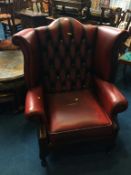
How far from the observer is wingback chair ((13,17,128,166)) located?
1409 millimetres

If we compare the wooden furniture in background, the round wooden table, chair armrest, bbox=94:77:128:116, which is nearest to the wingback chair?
chair armrest, bbox=94:77:128:116

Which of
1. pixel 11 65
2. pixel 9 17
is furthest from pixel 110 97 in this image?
pixel 9 17

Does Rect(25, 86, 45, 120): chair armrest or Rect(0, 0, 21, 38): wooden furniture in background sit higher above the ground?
Rect(0, 0, 21, 38): wooden furniture in background

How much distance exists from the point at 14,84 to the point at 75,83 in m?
0.61

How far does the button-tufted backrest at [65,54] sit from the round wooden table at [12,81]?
35 centimetres

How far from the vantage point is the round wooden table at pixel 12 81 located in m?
1.88

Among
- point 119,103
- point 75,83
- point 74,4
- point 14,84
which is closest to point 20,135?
point 14,84

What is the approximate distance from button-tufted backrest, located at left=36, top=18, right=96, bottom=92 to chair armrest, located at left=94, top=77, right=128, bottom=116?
0.58ft

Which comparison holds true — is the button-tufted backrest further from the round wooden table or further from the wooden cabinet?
the wooden cabinet

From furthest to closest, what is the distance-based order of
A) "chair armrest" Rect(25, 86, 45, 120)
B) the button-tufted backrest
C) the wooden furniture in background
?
the wooden furniture in background
the button-tufted backrest
"chair armrest" Rect(25, 86, 45, 120)

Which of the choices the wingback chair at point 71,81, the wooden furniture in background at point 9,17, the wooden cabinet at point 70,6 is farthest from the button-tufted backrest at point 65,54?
the wooden furniture in background at point 9,17

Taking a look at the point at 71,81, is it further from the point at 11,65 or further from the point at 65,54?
the point at 11,65

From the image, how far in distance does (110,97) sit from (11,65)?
1.12 metres

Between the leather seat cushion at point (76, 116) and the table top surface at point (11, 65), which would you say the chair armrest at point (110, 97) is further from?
the table top surface at point (11, 65)
